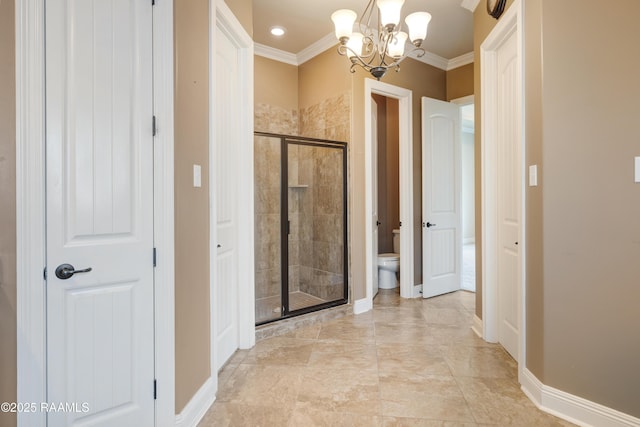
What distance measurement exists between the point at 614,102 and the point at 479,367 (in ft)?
5.86

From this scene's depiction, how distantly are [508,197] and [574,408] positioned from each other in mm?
1354

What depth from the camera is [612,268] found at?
1.60 metres

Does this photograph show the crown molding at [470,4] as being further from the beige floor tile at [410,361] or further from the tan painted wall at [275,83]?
the beige floor tile at [410,361]

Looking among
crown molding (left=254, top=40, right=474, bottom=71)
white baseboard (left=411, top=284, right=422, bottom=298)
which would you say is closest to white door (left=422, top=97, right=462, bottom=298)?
white baseboard (left=411, top=284, right=422, bottom=298)

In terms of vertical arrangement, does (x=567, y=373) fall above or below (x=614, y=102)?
below

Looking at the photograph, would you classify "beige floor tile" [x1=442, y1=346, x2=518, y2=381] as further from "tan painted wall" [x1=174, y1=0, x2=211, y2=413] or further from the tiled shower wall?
"tan painted wall" [x1=174, y1=0, x2=211, y2=413]

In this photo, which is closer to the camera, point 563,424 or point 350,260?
point 563,424

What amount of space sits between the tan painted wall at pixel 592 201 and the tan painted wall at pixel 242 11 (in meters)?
1.93

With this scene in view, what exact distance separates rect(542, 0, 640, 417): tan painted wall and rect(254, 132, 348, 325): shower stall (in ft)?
6.31

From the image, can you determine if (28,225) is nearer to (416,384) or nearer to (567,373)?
(416,384)

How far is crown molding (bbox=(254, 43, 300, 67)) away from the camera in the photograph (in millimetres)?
3713

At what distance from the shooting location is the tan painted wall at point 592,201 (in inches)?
60.8

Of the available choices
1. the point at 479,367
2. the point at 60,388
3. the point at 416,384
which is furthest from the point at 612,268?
the point at 60,388

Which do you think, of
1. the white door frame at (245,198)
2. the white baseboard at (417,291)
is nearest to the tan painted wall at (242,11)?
the white door frame at (245,198)
